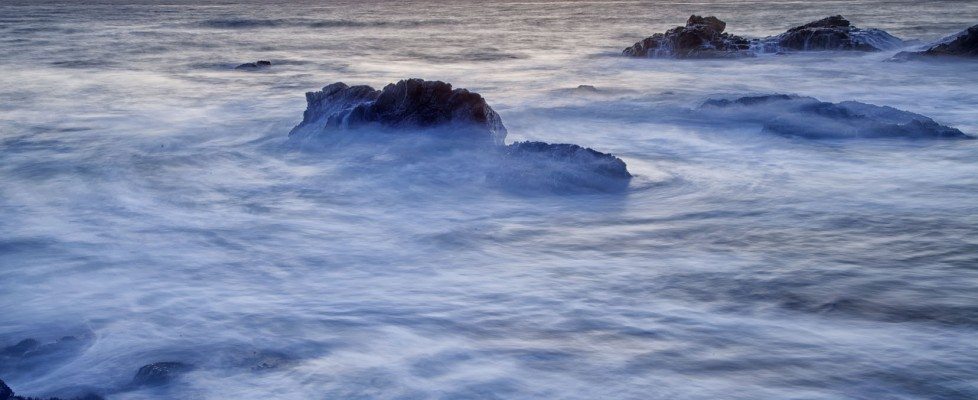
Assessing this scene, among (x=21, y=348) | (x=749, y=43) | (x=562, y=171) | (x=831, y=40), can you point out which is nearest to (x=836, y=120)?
(x=562, y=171)

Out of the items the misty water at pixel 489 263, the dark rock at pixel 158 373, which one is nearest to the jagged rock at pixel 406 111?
the misty water at pixel 489 263

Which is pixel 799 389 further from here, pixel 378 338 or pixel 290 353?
pixel 290 353

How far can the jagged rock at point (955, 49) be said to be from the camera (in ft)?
45.7

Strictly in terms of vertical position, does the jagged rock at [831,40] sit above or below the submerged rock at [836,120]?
above

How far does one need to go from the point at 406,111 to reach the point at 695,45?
33.0 feet

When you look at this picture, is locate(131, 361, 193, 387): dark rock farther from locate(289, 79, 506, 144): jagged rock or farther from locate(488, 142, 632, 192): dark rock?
locate(289, 79, 506, 144): jagged rock

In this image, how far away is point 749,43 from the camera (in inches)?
666

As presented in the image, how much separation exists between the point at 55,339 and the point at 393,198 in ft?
9.13

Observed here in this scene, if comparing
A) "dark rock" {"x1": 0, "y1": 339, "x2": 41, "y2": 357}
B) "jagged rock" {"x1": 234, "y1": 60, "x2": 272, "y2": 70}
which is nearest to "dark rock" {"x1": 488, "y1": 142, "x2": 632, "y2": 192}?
"dark rock" {"x1": 0, "y1": 339, "x2": 41, "y2": 357}

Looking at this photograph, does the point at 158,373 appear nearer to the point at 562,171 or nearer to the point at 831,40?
the point at 562,171

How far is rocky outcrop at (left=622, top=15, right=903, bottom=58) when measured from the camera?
1622 centimetres

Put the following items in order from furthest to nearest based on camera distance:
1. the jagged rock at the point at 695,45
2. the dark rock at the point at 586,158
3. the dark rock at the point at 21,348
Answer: the jagged rock at the point at 695,45 → the dark rock at the point at 586,158 → the dark rock at the point at 21,348

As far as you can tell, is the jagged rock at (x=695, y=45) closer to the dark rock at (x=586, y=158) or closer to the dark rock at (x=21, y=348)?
the dark rock at (x=586, y=158)

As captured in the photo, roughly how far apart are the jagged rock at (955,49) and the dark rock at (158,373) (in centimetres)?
1382
